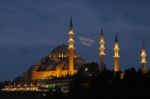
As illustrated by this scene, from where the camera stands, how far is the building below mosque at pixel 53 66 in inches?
4858

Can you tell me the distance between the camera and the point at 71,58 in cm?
10444

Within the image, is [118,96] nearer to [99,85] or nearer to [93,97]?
[93,97]

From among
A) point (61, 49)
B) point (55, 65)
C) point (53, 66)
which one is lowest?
point (53, 66)

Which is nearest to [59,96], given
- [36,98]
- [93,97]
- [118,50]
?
[93,97]

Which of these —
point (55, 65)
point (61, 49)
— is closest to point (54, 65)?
point (55, 65)

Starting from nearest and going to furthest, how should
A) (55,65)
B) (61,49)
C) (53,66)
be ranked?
(53,66)
(55,65)
(61,49)

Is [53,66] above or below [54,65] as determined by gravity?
below

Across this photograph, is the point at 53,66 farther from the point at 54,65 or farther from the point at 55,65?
the point at 54,65

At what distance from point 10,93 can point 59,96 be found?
43.1 meters

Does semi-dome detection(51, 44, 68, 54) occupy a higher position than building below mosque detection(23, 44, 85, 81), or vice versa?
semi-dome detection(51, 44, 68, 54)

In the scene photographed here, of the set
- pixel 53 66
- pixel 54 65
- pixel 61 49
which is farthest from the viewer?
pixel 61 49

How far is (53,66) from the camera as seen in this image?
125 m

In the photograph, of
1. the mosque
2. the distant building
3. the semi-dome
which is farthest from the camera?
the semi-dome

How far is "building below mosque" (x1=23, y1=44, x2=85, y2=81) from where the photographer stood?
123m
